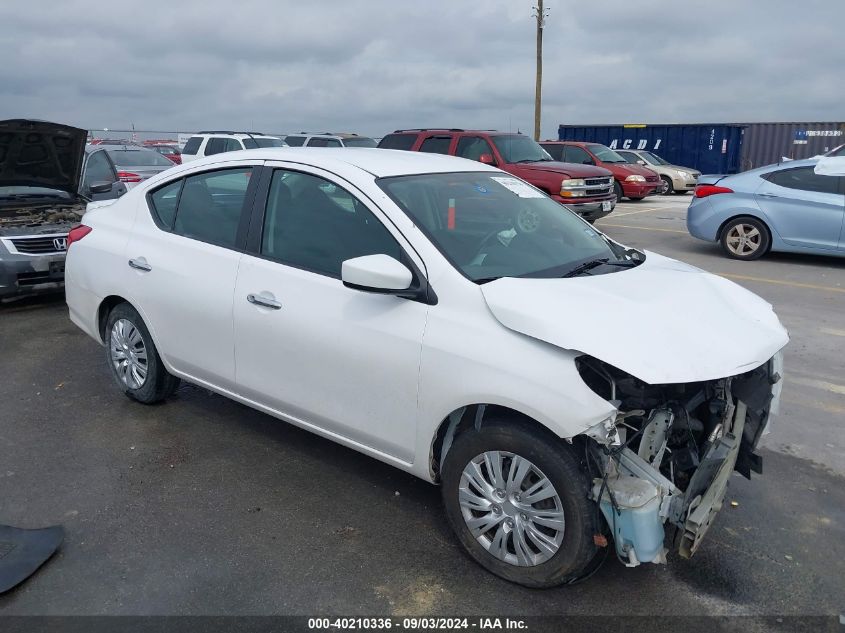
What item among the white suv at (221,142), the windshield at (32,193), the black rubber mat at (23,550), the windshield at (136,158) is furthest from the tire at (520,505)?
the white suv at (221,142)

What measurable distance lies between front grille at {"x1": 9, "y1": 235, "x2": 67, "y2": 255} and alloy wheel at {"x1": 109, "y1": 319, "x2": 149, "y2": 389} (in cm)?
311

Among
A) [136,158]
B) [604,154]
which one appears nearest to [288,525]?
[136,158]

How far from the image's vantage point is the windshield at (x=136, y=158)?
14070 millimetres

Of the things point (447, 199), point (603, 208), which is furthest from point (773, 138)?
point (447, 199)

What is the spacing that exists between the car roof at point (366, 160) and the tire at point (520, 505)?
1493mm

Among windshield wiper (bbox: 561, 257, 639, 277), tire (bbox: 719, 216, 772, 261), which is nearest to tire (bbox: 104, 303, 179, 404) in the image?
windshield wiper (bbox: 561, 257, 639, 277)

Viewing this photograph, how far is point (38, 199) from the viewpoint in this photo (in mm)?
8188

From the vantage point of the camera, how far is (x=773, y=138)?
2883cm

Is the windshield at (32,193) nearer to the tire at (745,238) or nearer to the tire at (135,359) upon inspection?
the tire at (135,359)

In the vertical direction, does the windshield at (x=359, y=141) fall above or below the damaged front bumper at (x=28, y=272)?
above

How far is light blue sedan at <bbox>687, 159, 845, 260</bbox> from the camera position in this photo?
980cm

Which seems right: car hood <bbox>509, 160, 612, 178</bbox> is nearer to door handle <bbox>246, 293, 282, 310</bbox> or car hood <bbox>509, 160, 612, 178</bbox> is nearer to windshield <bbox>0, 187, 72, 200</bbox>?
windshield <bbox>0, 187, 72, 200</bbox>

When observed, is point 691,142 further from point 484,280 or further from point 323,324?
point 323,324

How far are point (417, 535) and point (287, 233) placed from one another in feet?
5.48
